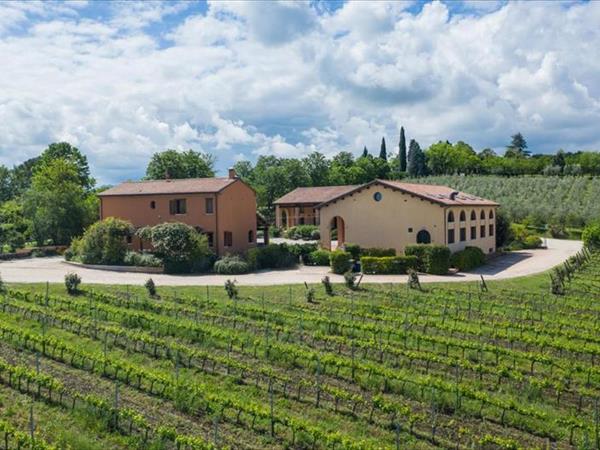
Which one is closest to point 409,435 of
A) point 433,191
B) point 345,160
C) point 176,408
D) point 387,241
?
point 176,408

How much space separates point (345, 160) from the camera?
109m

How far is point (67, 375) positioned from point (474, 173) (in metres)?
110

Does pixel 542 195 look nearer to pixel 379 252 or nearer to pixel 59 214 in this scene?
pixel 379 252

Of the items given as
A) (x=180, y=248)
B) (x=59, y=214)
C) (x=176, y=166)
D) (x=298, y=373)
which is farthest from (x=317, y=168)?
(x=298, y=373)

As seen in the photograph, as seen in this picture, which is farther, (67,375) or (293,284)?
(293,284)

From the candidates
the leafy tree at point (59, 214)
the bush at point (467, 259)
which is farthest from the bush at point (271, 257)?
the leafy tree at point (59, 214)

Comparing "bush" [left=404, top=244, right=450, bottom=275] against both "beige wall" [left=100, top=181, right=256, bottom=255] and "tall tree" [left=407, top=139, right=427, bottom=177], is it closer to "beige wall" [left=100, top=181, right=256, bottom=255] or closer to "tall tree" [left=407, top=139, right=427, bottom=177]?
"beige wall" [left=100, top=181, right=256, bottom=255]

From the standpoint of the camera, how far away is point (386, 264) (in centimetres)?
3791

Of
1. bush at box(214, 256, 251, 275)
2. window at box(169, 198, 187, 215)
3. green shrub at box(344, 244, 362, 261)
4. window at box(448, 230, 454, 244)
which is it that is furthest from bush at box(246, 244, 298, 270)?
window at box(448, 230, 454, 244)

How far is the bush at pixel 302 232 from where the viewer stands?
213 feet

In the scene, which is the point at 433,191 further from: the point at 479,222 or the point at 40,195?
the point at 40,195

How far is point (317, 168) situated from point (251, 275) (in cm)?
6003

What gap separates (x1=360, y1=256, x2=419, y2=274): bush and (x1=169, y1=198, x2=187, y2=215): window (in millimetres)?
15967

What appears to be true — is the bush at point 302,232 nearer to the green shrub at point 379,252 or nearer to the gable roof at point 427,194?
the gable roof at point 427,194
